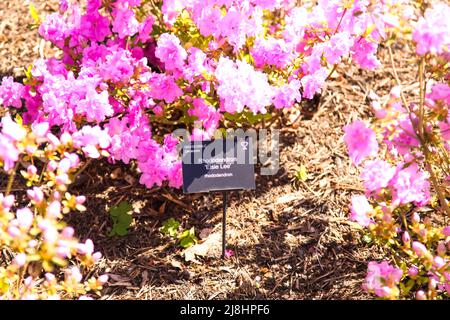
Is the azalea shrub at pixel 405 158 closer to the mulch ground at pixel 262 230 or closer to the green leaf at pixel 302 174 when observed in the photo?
the mulch ground at pixel 262 230

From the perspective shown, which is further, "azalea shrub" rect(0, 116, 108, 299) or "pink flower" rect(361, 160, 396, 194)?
"pink flower" rect(361, 160, 396, 194)

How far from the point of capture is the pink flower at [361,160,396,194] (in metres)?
1.77

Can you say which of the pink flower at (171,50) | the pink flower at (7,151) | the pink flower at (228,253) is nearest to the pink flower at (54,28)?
the pink flower at (171,50)

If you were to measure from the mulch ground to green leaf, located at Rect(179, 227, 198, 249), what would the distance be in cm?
4

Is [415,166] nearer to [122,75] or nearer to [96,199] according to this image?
[122,75]

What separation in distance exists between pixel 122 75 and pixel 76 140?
1.65ft

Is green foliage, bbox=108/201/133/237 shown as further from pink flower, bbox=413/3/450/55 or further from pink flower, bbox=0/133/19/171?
pink flower, bbox=413/3/450/55

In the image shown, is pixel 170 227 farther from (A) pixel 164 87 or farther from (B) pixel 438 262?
(B) pixel 438 262

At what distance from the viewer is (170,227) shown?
7.60 feet

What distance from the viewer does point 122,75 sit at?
83.4 inches

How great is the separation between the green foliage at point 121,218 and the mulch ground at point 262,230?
1.2 inches

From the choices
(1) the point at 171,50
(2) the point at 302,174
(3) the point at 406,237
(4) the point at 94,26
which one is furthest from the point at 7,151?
(2) the point at 302,174

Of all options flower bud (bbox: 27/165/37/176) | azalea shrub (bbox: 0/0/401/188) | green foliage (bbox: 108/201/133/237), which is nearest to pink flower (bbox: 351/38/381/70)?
azalea shrub (bbox: 0/0/401/188)

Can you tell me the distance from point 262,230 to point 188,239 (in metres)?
0.32
